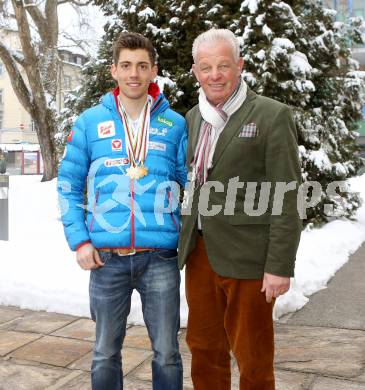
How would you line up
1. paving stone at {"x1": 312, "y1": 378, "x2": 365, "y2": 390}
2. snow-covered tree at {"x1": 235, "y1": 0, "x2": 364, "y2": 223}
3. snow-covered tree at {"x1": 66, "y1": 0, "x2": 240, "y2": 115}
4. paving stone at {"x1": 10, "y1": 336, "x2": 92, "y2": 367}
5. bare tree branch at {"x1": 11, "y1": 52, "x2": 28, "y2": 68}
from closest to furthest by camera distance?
paving stone at {"x1": 312, "y1": 378, "x2": 365, "y2": 390} → paving stone at {"x1": 10, "y1": 336, "x2": 92, "y2": 367} → snow-covered tree at {"x1": 235, "y1": 0, "x2": 364, "y2": 223} → snow-covered tree at {"x1": 66, "y1": 0, "x2": 240, "y2": 115} → bare tree branch at {"x1": 11, "y1": 52, "x2": 28, "y2": 68}

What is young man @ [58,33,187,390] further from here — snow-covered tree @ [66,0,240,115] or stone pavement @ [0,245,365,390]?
snow-covered tree @ [66,0,240,115]

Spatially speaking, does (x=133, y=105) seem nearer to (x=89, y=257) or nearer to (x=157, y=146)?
(x=157, y=146)

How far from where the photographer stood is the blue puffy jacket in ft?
8.70

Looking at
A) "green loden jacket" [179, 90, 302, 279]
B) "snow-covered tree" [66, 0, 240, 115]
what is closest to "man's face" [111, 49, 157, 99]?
"green loden jacket" [179, 90, 302, 279]

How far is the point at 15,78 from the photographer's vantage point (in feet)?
63.8

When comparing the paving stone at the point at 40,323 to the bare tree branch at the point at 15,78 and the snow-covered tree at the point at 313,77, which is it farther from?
the bare tree branch at the point at 15,78

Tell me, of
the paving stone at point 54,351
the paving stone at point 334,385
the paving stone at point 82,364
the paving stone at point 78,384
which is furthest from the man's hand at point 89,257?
the paving stone at point 334,385

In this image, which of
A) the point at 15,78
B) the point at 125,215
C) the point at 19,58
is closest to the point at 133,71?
the point at 125,215

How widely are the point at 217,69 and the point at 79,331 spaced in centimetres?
300

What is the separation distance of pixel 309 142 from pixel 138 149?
7419mm

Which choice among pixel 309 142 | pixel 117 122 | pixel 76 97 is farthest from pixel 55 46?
pixel 117 122

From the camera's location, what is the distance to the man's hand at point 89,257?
2.61 metres

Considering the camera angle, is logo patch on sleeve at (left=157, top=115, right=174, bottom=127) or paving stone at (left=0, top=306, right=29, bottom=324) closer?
logo patch on sleeve at (left=157, top=115, right=174, bottom=127)

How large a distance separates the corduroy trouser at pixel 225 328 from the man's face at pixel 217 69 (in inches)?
29.8
